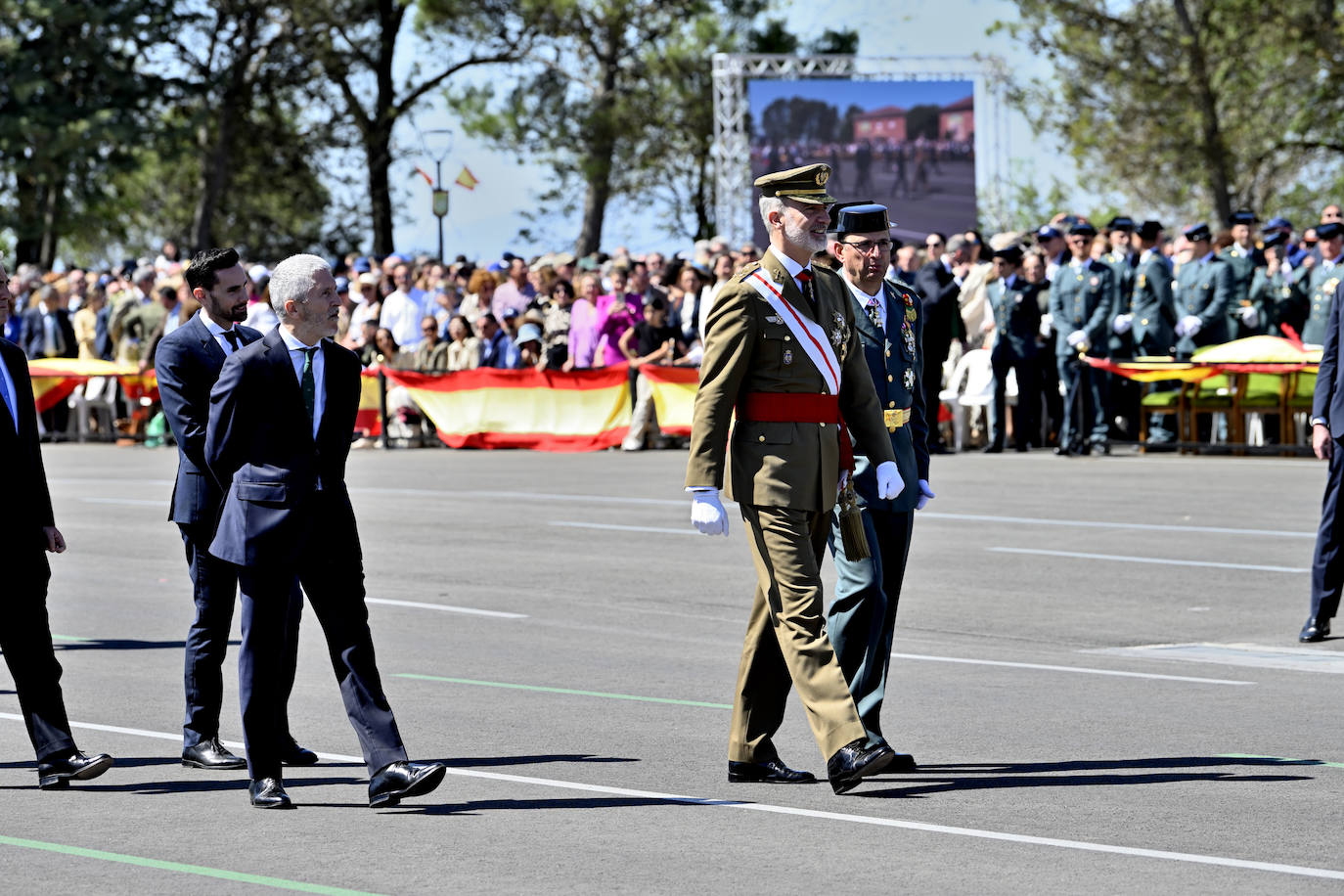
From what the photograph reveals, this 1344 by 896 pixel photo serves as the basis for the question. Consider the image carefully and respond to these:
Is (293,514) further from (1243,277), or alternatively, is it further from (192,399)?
(1243,277)

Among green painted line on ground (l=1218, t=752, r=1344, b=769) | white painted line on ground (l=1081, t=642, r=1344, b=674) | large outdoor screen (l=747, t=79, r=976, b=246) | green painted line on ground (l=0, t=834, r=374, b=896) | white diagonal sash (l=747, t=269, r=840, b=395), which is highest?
large outdoor screen (l=747, t=79, r=976, b=246)

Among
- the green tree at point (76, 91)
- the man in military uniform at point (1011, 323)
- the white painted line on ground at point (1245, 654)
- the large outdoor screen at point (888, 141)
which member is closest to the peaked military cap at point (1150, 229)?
the man in military uniform at point (1011, 323)

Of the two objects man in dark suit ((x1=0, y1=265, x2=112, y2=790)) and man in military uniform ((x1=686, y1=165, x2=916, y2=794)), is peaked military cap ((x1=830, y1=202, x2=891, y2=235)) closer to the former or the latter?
man in military uniform ((x1=686, y1=165, x2=916, y2=794))

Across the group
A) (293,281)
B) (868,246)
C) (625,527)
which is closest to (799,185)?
(868,246)

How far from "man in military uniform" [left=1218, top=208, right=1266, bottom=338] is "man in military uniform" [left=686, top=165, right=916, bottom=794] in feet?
49.8

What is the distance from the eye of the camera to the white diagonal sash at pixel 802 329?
7738 millimetres

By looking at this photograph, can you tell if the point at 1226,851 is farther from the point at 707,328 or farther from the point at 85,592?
the point at 85,592

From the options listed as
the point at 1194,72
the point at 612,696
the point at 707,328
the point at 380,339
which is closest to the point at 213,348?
the point at 707,328

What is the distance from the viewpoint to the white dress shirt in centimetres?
744

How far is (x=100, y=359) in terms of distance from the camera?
97.1ft

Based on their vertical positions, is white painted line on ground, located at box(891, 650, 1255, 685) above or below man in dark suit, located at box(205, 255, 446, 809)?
below

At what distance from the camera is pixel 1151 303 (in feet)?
73.6

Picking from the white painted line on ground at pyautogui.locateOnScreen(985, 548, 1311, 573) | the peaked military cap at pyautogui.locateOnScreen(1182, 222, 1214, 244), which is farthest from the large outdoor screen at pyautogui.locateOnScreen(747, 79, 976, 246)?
the white painted line on ground at pyautogui.locateOnScreen(985, 548, 1311, 573)

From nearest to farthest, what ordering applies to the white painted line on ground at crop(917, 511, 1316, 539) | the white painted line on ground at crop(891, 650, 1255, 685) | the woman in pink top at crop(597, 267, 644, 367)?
1. the white painted line on ground at crop(891, 650, 1255, 685)
2. the white painted line on ground at crop(917, 511, 1316, 539)
3. the woman in pink top at crop(597, 267, 644, 367)
